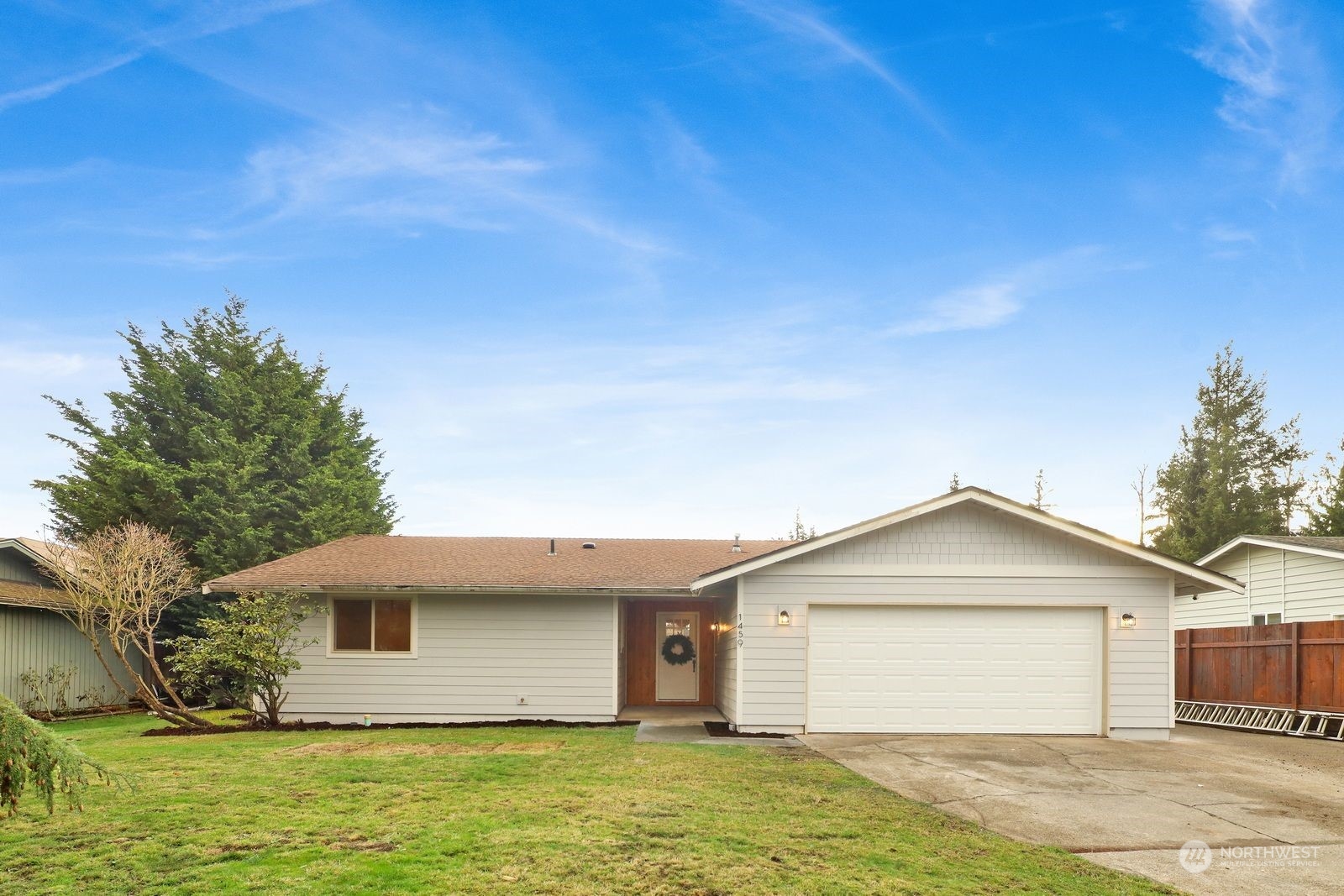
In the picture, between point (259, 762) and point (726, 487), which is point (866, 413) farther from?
point (259, 762)

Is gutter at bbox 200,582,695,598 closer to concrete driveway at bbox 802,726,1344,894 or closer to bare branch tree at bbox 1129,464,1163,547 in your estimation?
concrete driveway at bbox 802,726,1344,894

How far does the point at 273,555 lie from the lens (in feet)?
67.6

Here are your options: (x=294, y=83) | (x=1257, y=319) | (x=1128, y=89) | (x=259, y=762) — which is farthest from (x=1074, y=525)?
(x=294, y=83)

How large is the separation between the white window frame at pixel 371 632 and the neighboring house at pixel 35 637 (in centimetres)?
619

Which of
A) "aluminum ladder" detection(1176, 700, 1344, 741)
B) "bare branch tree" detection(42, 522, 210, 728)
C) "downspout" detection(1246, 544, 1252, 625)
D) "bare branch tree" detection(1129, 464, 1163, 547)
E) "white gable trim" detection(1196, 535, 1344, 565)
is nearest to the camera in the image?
"bare branch tree" detection(42, 522, 210, 728)

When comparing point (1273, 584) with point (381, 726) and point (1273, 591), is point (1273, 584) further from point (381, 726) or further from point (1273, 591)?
point (381, 726)

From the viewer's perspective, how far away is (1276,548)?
54.6 feet

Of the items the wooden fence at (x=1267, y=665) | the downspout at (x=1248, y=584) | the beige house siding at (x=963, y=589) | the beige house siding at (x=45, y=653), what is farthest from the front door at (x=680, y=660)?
the downspout at (x=1248, y=584)

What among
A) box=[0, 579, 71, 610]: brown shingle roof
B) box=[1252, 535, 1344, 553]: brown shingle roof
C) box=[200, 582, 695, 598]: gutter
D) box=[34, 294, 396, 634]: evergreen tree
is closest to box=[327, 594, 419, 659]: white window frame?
box=[200, 582, 695, 598]: gutter

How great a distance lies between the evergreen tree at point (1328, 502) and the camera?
28812 mm

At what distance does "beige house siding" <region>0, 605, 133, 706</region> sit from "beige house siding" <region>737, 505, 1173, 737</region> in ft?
43.7

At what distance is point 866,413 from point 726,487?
941 centimetres

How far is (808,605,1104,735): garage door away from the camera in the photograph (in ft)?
41.3

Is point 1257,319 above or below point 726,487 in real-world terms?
above
